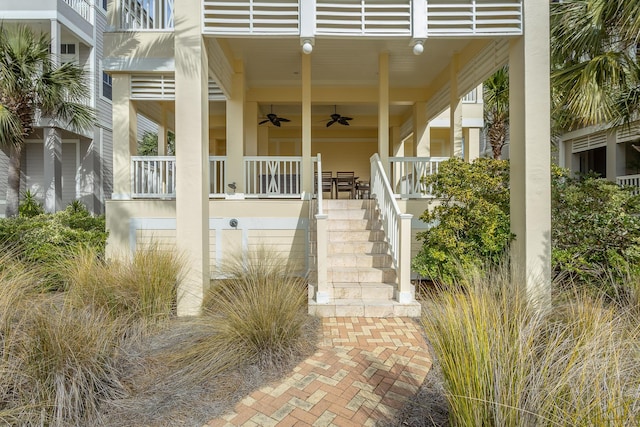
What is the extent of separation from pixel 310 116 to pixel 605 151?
43.4 ft

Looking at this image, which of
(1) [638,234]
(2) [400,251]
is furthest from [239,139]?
(1) [638,234]

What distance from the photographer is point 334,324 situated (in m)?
3.97

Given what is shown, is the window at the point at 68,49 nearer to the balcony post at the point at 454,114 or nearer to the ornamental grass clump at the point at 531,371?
the balcony post at the point at 454,114

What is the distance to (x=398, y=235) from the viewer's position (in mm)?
4660

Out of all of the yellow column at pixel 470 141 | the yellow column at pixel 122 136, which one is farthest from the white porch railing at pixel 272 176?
the yellow column at pixel 470 141

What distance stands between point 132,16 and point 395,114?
8029 mm

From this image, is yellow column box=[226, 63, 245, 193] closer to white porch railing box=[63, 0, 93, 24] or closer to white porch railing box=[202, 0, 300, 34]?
white porch railing box=[202, 0, 300, 34]

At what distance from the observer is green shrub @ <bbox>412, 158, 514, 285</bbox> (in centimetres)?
473

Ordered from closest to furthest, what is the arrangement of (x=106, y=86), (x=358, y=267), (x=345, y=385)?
(x=345, y=385) < (x=358, y=267) < (x=106, y=86)

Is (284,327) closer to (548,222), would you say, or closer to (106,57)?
(548,222)

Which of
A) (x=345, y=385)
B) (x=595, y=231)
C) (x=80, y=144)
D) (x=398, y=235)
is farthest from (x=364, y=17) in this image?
(x=80, y=144)

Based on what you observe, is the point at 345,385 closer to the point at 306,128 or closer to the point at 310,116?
the point at 306,128

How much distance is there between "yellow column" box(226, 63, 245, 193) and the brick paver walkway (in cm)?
420

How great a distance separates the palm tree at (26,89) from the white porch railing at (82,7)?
406cm
